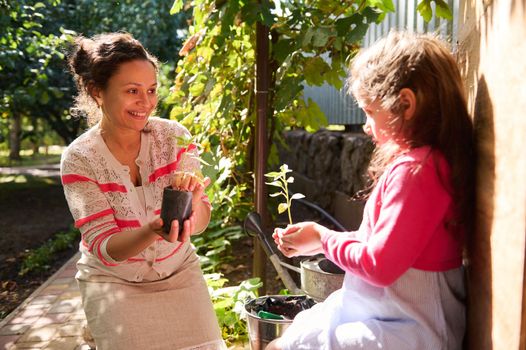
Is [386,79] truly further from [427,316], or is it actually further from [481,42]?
[427,316]

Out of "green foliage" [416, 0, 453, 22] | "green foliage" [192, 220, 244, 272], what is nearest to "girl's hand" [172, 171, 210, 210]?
"green foliage" [416, 0, 453, 22]

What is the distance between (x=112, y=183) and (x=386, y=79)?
1.33 m

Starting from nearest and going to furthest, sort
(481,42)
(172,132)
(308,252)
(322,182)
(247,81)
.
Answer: (481,42), (308,252), (172,132), (247,81), (322,182)

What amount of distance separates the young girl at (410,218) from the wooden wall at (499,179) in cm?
6

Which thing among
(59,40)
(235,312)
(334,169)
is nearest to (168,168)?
(235,312)

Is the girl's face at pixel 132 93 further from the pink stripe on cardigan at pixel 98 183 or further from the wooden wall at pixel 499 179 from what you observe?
the wooden wall at pixel 499 179

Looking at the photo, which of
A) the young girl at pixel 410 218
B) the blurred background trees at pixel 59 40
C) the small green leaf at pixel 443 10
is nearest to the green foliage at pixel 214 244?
the blurred background trees at pixel 59 40

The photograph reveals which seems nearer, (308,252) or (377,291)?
(377,291)

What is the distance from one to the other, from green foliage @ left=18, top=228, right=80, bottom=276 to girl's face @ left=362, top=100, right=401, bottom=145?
455 centimetres

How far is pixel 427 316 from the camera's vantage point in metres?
1.43

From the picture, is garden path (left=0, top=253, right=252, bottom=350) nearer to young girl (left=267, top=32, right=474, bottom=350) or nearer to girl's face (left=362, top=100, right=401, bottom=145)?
young girl (left=267, top=32, right=474, bottom=350)

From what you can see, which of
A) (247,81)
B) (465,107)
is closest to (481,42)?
(465,107)

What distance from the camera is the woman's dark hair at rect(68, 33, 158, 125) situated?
236 centimetres

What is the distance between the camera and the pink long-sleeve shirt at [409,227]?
4.47 feet
